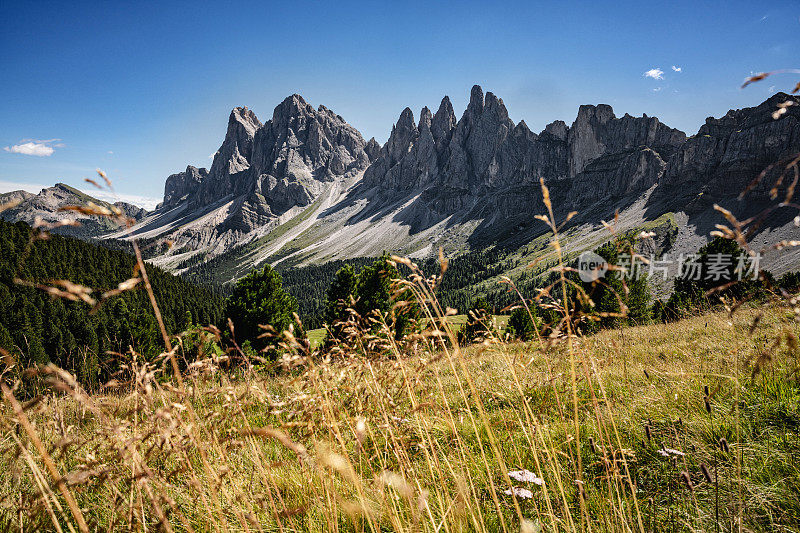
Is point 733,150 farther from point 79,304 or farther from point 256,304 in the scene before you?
point 79,304

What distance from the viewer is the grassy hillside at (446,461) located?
2807 millimetres

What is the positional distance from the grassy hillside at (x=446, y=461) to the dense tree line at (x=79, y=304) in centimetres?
2733

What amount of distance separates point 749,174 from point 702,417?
8502 inches

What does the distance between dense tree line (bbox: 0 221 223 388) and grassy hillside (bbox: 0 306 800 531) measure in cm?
2733

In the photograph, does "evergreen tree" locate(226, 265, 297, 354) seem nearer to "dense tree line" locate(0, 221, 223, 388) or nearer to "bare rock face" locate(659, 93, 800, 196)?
"dense tree line" locate(0, 221, 223, 388)

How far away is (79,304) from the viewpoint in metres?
48.7

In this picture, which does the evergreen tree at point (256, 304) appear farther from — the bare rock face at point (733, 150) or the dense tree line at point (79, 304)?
the bare rock face at point (733, 150)

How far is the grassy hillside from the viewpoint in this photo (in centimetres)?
281

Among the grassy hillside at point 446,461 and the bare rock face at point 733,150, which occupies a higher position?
the bare rock face at point 733,150

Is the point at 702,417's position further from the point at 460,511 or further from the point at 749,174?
the point at 749,174

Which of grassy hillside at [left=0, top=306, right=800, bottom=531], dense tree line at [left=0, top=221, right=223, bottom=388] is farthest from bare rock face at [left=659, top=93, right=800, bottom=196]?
grassy hillside at [left=0, top=306, right=800, bottom=531]

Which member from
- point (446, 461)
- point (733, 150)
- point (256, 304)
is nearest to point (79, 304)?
point (256, 304)

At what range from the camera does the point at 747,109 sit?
620 ft

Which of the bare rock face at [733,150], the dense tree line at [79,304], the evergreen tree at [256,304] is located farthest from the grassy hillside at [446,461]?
the bare rock face at [733,150]
